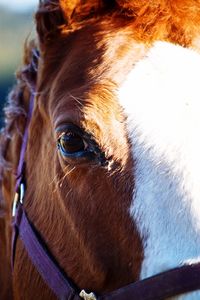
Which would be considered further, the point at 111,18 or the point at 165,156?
the point at 111,18

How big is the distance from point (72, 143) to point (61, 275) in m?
0.50

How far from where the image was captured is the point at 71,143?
75.8 inches

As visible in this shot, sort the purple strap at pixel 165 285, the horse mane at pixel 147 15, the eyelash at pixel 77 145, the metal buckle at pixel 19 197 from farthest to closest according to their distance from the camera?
the metal buckle at pixel 19 197
the horse mane at pixel 147 15
the eyelash at pixel 77 145
the purple strap at pixel 165 285

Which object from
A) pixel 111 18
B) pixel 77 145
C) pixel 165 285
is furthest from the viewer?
pixel 111 18

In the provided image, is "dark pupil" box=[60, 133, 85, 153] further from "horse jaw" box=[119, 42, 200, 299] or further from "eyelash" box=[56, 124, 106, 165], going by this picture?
"horse jaw" box=[119, 42, 200, 299]

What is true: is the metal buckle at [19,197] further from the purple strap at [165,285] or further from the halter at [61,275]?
the purple strap at [165,285]

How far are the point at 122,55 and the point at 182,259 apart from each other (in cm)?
77

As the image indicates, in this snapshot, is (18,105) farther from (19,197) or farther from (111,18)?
(111,18)

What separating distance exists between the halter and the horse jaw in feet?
0.10

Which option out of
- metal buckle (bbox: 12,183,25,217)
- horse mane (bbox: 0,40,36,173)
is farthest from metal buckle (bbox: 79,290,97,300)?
horse mane (bbox: 0,40,36,173)

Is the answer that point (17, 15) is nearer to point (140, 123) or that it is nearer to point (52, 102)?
point (52, 102)

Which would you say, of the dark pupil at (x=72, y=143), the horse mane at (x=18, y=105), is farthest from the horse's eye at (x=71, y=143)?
the horse mane at (x=18, y=105)

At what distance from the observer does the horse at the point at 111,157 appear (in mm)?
1690

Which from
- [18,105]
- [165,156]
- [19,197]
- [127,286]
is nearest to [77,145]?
[165,156]
